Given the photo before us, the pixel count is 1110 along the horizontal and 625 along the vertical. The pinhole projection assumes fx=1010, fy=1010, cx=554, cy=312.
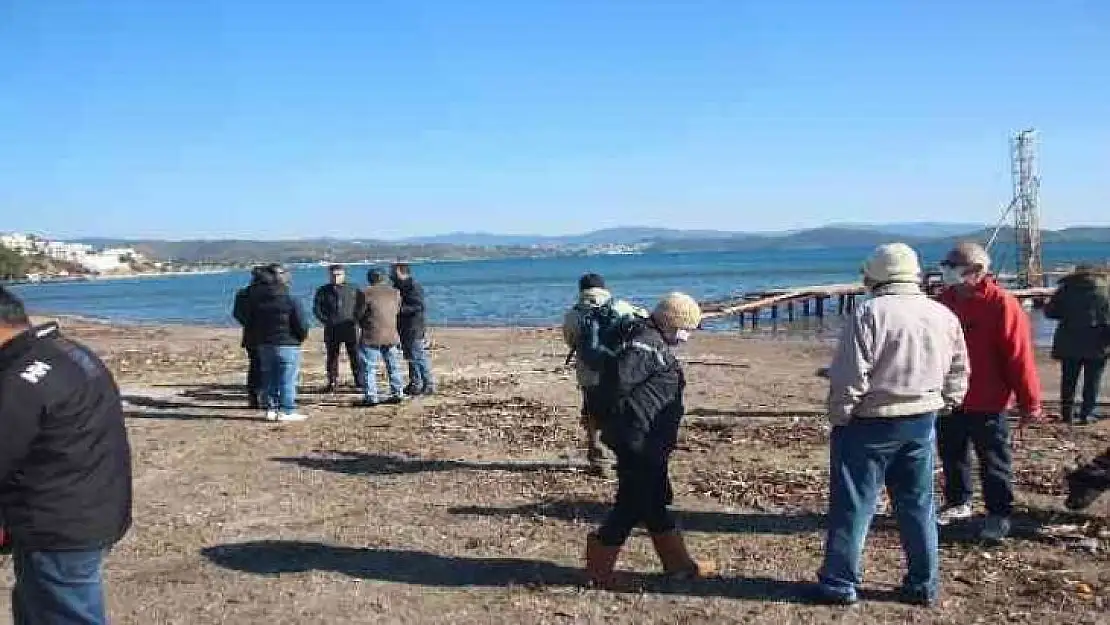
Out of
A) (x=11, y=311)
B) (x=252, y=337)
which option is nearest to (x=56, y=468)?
(x=11, y=311)

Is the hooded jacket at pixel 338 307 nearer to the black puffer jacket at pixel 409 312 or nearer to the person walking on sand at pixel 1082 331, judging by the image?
the black puffer jacket at pixel 409 312

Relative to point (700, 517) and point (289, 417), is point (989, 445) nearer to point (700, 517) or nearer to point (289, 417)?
point (700, 517)

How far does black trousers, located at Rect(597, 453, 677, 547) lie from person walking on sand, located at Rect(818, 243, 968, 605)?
2.99 feet

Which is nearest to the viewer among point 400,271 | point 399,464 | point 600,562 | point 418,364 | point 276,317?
point 600,562

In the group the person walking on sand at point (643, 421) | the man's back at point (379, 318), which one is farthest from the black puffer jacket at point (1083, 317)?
the man's back at point (379, 318)

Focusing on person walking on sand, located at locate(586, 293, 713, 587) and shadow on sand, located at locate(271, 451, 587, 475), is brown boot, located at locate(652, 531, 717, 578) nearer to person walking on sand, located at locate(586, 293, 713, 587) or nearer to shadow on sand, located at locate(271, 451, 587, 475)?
person walking on sand, located at locate(586, 293, 713, 587)

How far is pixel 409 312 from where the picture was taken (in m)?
13.1

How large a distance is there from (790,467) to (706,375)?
22.8 feet

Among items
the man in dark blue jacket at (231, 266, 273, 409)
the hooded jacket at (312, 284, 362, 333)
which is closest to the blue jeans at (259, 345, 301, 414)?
the man in dark blue jacket at (231, 266, 273, 409)

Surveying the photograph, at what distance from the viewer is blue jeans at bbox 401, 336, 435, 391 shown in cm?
1323

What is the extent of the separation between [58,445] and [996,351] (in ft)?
16.7

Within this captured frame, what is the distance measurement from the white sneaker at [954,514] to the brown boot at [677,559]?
1786mm

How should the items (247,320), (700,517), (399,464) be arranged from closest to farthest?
(700,517)
(399,464)
(247,320)

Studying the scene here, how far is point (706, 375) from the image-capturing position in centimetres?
1561
